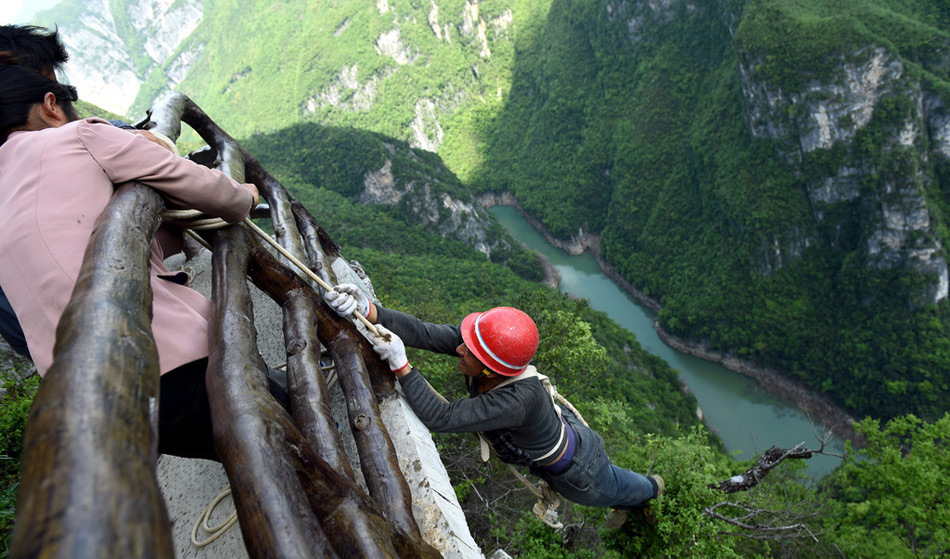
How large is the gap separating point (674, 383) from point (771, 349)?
45.3ft

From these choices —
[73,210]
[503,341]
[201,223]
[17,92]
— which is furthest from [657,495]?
[17,92]

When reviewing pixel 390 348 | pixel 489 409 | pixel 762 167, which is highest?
pixel 762 167

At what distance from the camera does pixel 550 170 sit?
9481 centimetres

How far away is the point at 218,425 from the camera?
152cm

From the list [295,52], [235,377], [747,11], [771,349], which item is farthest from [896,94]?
[295,52]

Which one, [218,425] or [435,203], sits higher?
[218,425]

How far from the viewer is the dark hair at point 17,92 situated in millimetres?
1878

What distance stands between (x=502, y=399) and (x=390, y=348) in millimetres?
747

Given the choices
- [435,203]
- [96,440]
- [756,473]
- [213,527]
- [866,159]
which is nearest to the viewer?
[96,440]

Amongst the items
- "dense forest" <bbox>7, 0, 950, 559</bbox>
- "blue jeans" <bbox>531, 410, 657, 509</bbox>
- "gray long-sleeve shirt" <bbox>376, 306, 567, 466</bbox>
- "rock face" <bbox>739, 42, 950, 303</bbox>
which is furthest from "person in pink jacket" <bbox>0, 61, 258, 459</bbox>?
"rock face" <bbox>739, 42, 950, 303</bbox>

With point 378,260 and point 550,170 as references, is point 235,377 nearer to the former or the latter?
point 378,260

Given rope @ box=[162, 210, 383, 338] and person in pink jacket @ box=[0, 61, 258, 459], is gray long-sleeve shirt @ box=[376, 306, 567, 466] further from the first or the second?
person in pink jacket @ box=[0, 61, 258, 459]

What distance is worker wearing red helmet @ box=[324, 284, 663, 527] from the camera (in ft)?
9.45

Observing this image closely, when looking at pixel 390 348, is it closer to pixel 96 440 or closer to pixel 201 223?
pixel 201 223
